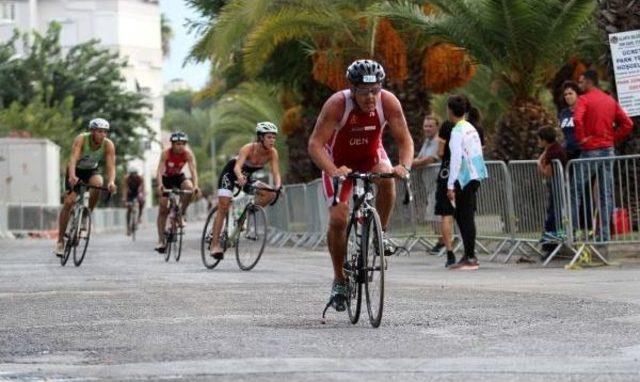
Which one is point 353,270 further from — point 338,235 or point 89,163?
point 89,163

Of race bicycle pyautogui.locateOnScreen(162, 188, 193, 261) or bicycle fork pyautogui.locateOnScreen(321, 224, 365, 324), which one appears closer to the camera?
bicycle fork pyautogui.locateOnScreen(321, 224, 365, 324)

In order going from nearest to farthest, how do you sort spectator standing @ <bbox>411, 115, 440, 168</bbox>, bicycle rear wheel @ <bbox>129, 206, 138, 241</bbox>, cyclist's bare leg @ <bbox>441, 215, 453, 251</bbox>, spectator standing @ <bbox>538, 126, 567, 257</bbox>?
spectator standing @ <bbox>538, 126, 567, 257</bbox>, cyclist's bare leg @ <bbox>441, 215, 453, 251</bbox>, spectator standing @ <bbox>411, 115, 440, 168</bbox>, bicycle rear wheel @ <bbox>129, 206, 138, 241</bbox>

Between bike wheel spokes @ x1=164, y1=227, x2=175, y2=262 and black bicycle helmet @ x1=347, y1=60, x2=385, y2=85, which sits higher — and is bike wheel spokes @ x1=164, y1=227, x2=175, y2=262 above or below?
below

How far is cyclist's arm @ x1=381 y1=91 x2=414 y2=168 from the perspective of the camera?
11.0m

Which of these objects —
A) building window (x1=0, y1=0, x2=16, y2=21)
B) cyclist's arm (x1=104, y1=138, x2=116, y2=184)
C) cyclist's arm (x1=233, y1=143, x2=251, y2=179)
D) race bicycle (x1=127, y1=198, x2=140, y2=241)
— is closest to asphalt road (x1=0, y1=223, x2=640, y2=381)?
cyclist's arm (x1=233, y1=143, x2=251, y2=179)

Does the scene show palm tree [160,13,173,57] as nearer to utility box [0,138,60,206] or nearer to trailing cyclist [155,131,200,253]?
utility box [0,138,60,206]

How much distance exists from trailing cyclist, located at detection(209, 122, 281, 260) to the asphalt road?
2.20 metres

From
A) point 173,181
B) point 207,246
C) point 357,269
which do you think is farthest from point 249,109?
point 357,269

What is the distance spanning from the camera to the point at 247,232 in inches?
757

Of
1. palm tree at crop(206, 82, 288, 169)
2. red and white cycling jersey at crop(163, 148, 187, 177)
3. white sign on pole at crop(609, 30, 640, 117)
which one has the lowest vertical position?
red and white cycling jersey at crop(163, 148, 187, 177)

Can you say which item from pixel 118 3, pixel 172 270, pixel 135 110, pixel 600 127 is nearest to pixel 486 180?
pixel 600 127

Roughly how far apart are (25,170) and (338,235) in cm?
4107

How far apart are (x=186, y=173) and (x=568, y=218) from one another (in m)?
7.18

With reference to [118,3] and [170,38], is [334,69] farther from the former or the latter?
[170,38]
